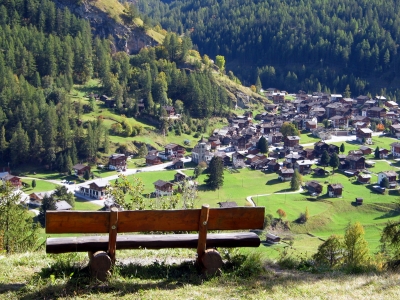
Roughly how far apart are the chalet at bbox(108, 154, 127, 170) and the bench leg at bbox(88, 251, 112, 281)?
4419 centimetres

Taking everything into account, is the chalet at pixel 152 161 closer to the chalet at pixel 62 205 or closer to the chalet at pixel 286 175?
the chalet at pixel 286 175

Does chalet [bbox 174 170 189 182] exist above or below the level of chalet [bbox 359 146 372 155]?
below

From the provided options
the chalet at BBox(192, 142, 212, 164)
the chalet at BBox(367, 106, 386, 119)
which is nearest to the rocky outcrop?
the chalet at BBox(192, 142, 212, 164)

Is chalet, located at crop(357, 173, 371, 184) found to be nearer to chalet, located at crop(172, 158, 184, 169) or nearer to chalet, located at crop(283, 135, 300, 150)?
chalet, located at crop(283, 135, 300, 150)

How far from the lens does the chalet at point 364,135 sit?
6550cm

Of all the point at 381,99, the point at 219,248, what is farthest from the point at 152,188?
the point at 381,99

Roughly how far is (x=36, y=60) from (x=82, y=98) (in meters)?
8.26

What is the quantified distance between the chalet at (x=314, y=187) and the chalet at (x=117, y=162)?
1791 centimetres

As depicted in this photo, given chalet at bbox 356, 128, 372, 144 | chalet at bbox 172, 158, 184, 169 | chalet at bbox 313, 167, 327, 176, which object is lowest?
chalet at bbox 172, 158, 184, 169

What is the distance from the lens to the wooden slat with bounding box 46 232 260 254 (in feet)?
20.2

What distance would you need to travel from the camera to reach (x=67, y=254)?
6797 mm

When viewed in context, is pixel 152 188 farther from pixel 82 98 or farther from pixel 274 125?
pixel 274 125

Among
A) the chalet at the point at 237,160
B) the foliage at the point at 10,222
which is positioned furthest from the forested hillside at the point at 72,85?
the foliage at the point at 10,222

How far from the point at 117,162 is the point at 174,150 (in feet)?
26.5
